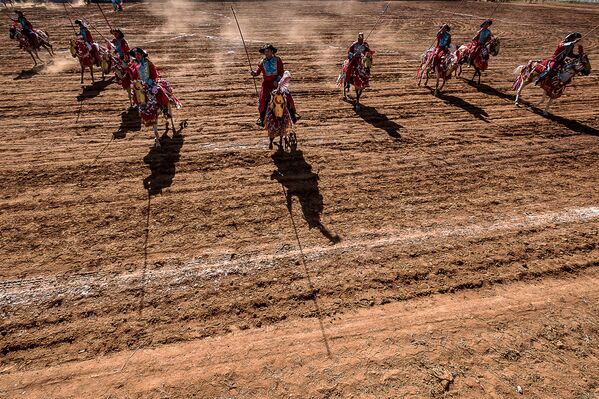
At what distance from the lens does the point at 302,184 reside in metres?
7.75

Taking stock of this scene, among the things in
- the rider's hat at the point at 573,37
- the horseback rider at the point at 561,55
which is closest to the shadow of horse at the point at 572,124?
the horseback rider at the point at 561,55

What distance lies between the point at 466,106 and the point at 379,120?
3466mm

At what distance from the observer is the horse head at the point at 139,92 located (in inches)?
323

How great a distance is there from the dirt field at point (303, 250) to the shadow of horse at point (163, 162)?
6cm

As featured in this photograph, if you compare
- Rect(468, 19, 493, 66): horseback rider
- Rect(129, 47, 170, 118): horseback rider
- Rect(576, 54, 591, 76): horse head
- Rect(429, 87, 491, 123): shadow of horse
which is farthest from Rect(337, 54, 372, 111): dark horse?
Rect(576, 54, 591, 76): horse head

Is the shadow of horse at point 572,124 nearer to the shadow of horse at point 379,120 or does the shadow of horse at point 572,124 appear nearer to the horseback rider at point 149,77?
the shadow of horse at point 379,120

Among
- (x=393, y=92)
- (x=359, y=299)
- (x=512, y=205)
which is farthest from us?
(x=393, y=92)

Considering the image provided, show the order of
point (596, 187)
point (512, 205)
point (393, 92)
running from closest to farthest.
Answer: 1. point (512, 205)
2. point (596, 187)
3. point (393, 92)

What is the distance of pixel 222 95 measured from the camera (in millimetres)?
12328

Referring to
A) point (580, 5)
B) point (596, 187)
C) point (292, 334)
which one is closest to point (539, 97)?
point (596, 187)

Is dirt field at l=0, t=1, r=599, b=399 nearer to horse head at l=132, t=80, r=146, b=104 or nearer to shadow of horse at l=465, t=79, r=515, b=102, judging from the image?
shadow of horse at l=465, t=79, r=515, b=102

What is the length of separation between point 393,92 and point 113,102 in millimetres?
9982

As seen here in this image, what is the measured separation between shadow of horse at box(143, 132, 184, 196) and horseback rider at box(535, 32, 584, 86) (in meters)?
11.2

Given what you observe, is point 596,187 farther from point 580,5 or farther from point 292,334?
point 580,5
